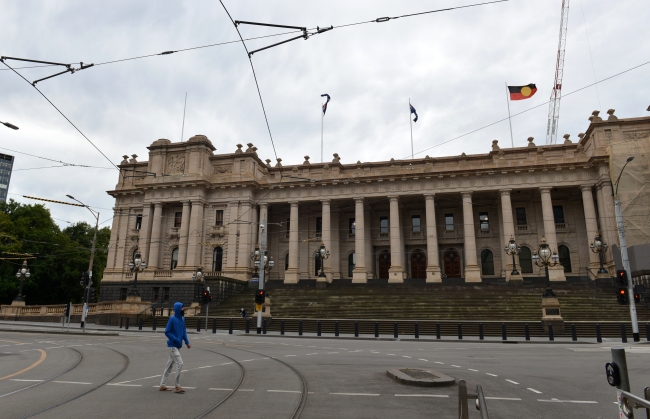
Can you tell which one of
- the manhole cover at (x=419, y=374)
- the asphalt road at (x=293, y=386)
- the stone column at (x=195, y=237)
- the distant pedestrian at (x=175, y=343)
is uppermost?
the stone column at (x=195, y=237)

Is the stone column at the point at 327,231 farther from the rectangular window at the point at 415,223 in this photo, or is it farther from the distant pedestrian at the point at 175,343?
the distant pedestrian at the point at 175,343

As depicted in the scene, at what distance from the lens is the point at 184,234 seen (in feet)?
150

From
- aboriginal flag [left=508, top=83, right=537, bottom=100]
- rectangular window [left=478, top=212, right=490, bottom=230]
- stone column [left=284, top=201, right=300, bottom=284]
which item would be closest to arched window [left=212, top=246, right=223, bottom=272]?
stone column [left=284, top=201, right=300, bottom=284]

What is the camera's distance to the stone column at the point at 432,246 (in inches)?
1625

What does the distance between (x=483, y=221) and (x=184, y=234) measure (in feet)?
105

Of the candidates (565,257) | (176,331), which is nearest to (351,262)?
(565,257)

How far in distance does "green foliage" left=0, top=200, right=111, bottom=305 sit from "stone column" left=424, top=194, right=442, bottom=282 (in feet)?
127

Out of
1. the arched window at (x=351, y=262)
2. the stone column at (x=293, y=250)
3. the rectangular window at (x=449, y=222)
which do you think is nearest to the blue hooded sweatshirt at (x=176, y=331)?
the stone column at (x=293, y=250)

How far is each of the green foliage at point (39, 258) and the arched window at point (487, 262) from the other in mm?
44754

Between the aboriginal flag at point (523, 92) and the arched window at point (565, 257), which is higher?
the aboriginal flag at point (523, 92)

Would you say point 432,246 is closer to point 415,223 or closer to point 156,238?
point 415,223

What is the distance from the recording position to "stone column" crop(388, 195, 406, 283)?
42.0 m

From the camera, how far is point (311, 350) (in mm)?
17062

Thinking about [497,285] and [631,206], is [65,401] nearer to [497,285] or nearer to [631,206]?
[497,285]
